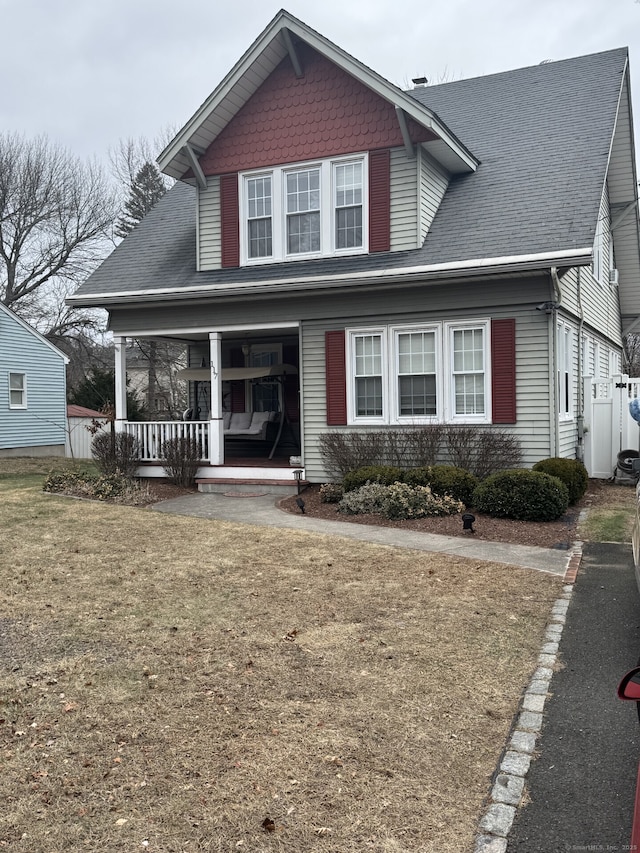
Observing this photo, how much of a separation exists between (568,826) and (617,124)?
1472 centimetres

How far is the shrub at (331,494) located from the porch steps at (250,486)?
115 centimetres

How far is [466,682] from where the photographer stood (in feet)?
14.0

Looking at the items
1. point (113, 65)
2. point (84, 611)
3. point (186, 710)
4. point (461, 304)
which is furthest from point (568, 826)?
point (113, 65)

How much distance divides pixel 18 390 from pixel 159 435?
13.2 m

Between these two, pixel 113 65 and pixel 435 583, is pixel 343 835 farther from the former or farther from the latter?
pixel 113 65

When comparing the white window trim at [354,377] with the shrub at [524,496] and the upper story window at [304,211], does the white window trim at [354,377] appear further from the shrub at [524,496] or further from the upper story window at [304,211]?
the shrub at [524,496]

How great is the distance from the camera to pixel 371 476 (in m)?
10.8

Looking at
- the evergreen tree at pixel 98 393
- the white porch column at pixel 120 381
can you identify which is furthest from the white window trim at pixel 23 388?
the white porch column at pixel 120 381

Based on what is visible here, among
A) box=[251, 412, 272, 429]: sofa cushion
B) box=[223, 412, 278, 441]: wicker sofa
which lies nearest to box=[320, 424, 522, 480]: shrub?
box=[223, 412, 278, 441]: wicker sofa

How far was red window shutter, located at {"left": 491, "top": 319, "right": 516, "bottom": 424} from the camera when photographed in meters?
11.1

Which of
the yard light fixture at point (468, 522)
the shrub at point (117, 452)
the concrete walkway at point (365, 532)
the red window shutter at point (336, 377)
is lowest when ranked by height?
the concrete walkway at point (365, 532)

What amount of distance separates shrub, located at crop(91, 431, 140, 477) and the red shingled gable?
526 centimetres

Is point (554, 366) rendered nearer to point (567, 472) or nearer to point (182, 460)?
point (567, 472)

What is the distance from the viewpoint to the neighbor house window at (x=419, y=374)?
1146 cm
